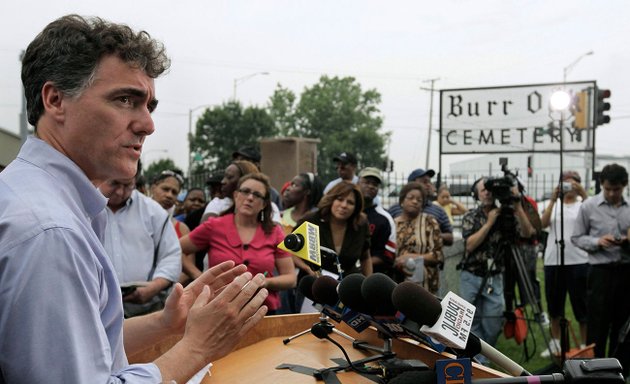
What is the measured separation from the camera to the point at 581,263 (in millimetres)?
8492

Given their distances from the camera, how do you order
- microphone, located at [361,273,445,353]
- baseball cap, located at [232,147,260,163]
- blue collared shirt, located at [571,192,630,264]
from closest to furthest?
1. microphone, located at [361,273,445,353]
2. blue collared shirt, located at [571,192,630,264]
3. baseball cap, located at [232,147,260,163]

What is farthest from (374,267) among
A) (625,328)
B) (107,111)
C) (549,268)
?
(107,111)

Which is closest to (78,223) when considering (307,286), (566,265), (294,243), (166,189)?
(294,243)

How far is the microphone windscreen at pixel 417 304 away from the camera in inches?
77.1

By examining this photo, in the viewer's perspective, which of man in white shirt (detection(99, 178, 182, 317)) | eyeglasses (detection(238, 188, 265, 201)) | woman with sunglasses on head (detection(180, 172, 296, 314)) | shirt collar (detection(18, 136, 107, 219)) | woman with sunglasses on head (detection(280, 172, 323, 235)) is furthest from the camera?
woman with sunglasses on head (detection(280, 172, 323, 235))

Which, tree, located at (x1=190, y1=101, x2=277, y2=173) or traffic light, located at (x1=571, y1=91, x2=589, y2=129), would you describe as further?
tree, located at (x1=190, y1=101, x2=277, y2=173)

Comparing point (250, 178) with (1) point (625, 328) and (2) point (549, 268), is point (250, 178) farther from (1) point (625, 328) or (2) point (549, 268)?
(2) point (549, 268)

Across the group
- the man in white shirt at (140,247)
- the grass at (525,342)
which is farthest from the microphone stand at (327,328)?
the grass at (525,342)

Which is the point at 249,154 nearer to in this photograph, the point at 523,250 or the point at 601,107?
the point at 523,250

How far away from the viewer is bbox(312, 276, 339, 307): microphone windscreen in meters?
2.71

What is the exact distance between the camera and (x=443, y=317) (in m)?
1.95

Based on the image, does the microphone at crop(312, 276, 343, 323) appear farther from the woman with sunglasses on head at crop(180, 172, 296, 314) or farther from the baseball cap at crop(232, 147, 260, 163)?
the baseball cap at crop(232, 147, 260, 163)

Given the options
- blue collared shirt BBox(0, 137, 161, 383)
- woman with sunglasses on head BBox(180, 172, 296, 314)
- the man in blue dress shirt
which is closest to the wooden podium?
the man in blue dress shirt

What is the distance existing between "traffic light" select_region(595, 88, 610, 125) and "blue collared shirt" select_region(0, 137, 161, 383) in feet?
40.9
